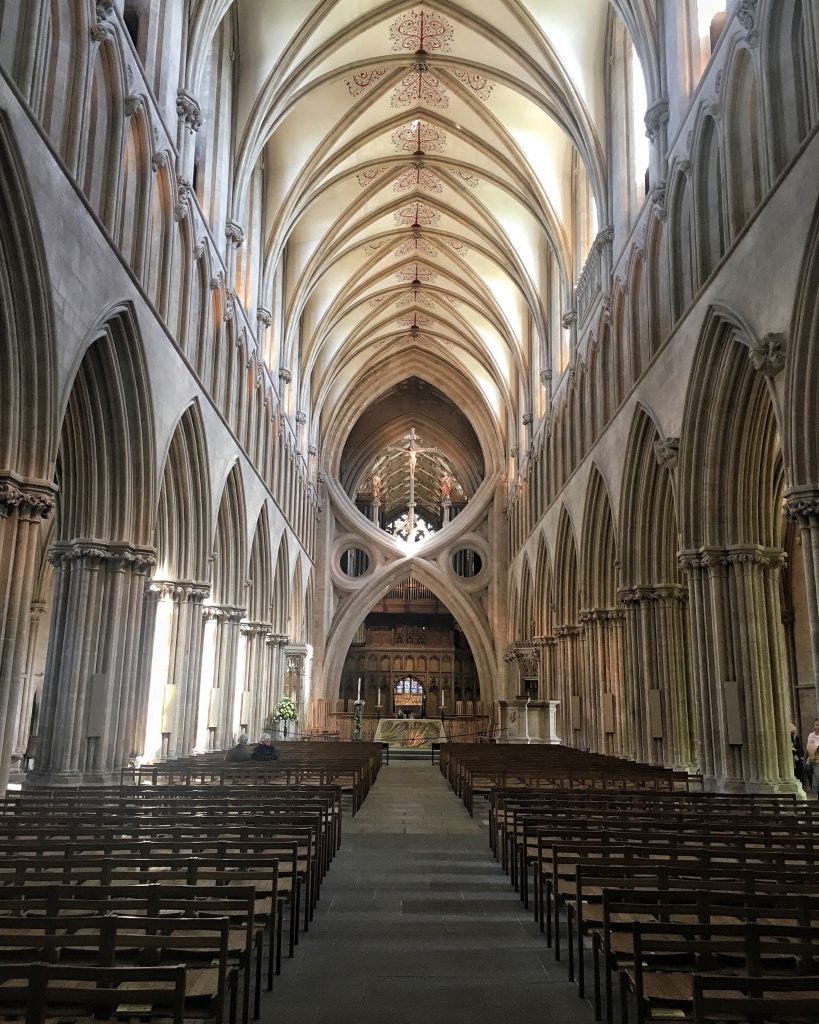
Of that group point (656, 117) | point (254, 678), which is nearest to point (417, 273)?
point (254, 678)

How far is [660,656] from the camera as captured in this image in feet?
55.4

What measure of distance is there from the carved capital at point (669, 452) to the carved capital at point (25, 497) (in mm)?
9441

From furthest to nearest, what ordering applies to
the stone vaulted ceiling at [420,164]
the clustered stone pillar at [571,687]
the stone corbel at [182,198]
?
the clustered stone pillar at [571,687] < the stone vaulted ceiling at [420,164] < the stone corbel at [182,198]

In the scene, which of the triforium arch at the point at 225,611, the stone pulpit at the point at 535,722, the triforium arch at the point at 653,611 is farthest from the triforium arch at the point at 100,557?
the stone pulpit at the point at 535,722

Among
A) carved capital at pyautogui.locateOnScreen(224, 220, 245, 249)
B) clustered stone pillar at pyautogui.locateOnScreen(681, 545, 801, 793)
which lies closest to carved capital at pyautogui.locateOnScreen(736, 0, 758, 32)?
clustered stone pillar at pyautogui.locateOnScreen(681, 545, 801, 793)

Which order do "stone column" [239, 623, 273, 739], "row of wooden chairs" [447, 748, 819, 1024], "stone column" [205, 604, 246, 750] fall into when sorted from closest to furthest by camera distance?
"row of wooden chairs" [447, 748, 819, 1024] < "stone column" [205, 604, 246, 750] < "stone column" [239, 623, 273, 739]

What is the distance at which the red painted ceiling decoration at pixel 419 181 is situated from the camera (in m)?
27.1

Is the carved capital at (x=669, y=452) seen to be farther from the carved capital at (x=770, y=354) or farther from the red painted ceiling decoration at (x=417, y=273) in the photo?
the red painted ceiling decoration at (x=417, y=273)

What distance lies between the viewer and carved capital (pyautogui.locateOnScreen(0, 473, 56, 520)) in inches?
382

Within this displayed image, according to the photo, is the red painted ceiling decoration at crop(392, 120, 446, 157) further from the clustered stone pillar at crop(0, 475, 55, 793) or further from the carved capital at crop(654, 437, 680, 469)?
the clustered stone pillar at crop(0, 475, 55, 793)

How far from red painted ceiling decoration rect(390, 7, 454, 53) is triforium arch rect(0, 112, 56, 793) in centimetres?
1462

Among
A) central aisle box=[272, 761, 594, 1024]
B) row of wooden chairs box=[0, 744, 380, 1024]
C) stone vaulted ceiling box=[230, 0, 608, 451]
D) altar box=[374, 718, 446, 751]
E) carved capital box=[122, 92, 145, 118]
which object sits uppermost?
stone vaulted ceiling box=[230, 0, 608, 451]

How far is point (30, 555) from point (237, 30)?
582 inches

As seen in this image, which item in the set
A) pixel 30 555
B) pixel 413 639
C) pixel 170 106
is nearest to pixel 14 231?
pixel 30 555
